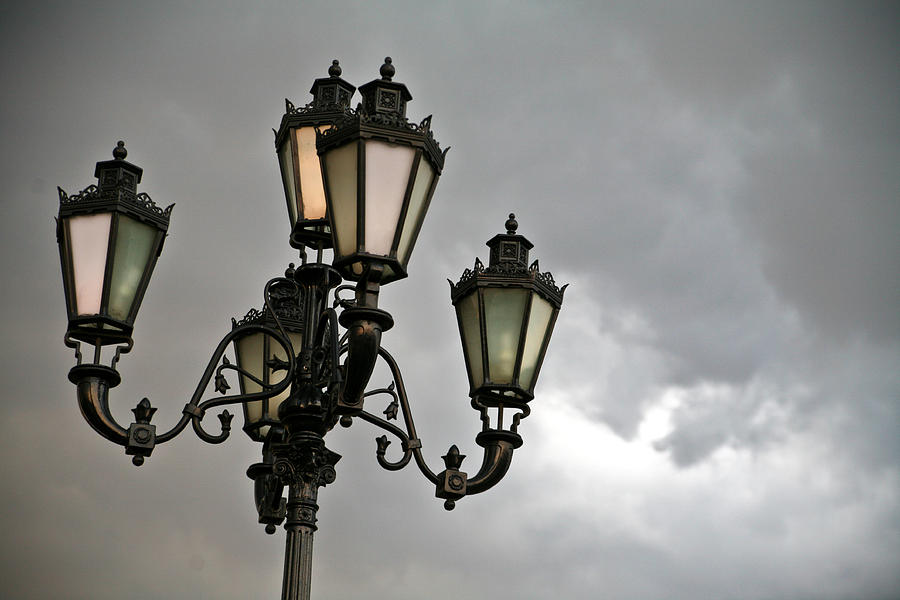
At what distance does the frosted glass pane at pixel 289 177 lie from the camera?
19.3 feet

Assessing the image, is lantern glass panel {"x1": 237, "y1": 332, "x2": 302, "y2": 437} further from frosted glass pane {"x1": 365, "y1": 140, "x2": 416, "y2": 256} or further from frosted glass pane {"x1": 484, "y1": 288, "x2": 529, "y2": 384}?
frosted glass pane {"x1": 365, "y1": 140, "x2": 416, "y2": 256}

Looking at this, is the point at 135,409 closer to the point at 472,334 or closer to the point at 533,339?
the point at 472,334

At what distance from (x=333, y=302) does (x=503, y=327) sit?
0.91 m

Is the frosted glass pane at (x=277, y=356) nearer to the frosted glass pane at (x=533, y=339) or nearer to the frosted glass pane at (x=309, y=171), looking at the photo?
the frosted glass pane at (x=309, y=171)

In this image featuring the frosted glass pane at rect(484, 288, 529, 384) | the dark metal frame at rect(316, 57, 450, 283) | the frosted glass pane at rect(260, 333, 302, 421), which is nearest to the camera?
the dark metal frame at rect(316, 57, 450, 283)

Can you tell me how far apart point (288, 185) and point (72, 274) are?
1.16m

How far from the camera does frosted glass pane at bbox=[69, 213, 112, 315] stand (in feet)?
17.4

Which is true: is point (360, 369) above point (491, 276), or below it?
below

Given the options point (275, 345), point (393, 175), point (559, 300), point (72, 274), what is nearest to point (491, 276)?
point (559, 300)

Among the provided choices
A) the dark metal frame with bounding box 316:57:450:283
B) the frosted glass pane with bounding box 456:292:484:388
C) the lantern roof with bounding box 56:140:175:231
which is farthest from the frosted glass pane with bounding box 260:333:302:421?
the dark metal frame with bounding box 316:57:450:283

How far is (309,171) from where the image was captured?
5871mm

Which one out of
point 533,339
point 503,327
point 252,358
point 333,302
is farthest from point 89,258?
point 533,339

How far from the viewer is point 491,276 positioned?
231 inches

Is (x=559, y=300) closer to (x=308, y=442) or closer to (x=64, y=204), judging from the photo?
(x=308, y=442)
